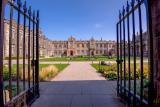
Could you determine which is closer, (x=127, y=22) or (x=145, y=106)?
(x=145, y=106)

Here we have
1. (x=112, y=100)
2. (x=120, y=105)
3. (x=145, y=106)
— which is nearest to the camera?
(x=145, y=106)

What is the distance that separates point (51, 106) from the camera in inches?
229

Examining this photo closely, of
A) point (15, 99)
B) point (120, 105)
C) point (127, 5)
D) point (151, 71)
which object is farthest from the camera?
point (120, 105)

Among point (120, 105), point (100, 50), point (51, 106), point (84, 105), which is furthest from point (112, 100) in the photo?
point (100, 50)

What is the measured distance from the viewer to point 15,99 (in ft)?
15.6

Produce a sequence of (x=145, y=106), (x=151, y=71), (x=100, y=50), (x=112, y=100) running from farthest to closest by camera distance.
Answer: (x=100, y=50)
(x=112, y=100)
(x=145, y=106)
(x=151, y=71)

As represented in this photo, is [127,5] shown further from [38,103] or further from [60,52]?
[60,52]

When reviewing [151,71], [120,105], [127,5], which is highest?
[127,5]

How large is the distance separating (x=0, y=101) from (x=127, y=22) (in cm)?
357

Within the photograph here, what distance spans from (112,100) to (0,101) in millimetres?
3633

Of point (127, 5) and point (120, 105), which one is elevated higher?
point (127, 5)

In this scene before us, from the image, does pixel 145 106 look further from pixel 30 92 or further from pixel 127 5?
pixel 30 92

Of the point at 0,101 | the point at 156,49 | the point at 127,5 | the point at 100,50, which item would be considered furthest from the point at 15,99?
the point at 100,50

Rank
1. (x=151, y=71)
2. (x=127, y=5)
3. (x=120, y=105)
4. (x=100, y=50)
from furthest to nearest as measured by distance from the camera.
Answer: (x=100, y=50) → (x=120, y=105) → (x=127, y=5) → (x=151, y=71)
